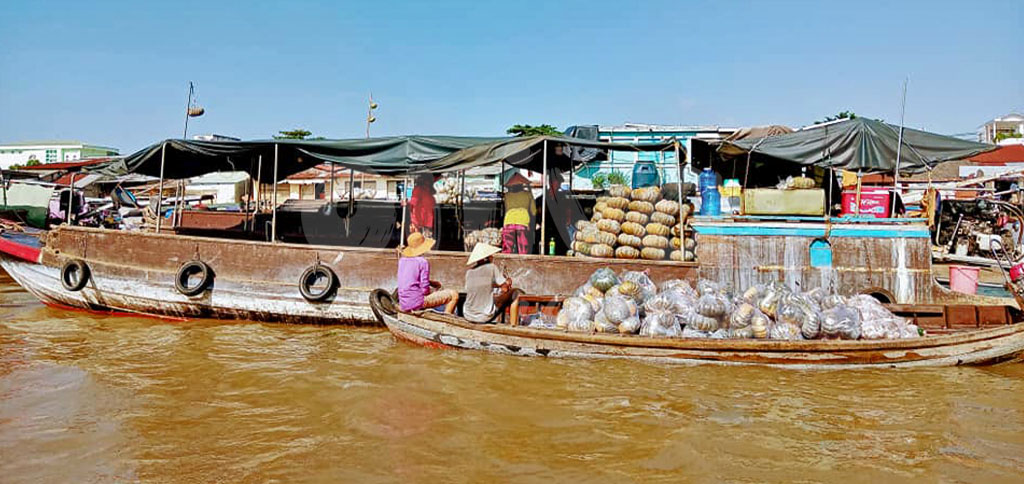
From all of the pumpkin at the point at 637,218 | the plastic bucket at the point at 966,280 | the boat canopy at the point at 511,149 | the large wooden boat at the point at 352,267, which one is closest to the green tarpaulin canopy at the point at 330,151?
the boat canopy at the point at 511,149

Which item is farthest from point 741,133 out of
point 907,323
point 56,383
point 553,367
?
point 56,383

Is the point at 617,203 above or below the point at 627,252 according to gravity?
above

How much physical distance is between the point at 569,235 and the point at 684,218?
172 cm

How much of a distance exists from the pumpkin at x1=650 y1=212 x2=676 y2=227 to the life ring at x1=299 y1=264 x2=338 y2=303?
4.43 meters

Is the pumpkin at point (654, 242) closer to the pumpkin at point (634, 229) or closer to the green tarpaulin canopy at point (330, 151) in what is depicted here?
the pumpkin at point (634, 229)

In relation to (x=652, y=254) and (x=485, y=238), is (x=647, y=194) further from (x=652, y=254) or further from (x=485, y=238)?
(x=485, y=238)

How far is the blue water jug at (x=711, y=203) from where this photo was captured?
8844 millimetres

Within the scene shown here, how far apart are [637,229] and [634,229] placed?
0.04 metres

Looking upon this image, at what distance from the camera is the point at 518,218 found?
9273 millimetres

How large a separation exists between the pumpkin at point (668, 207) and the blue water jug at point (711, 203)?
2.12 feet

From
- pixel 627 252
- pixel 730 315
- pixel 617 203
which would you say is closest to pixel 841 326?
pixel 730 315

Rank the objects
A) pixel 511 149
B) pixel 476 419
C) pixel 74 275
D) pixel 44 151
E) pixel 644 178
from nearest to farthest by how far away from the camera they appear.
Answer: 1. pixel 476 419
2. pixel 511 149
3. pixel 74 275
4. pixel 644 178
5. pixel 44 151

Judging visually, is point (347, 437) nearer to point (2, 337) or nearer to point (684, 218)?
point (684, 218)

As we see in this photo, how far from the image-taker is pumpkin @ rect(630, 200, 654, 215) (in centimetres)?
850
